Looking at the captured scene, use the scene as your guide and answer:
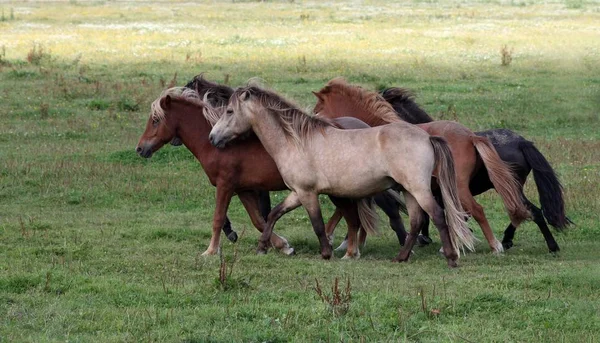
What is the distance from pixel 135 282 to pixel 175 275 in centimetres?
51

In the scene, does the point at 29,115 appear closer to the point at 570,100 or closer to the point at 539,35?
the point at 570,100

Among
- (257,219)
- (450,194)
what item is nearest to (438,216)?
(450,194)

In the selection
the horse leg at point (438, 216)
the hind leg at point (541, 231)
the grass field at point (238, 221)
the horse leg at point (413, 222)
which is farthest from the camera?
the hind leg at point (541, 231)

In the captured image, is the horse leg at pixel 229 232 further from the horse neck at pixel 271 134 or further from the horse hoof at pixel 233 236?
the horse neck at pixel 271 134

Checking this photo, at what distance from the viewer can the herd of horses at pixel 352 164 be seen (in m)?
9.23

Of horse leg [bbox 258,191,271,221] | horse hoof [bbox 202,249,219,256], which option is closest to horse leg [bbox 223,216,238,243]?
horse leg [bbox 258,191,271,221]

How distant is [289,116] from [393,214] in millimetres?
1791

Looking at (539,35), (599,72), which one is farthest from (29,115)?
(539,35)

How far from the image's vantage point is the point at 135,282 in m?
7.93

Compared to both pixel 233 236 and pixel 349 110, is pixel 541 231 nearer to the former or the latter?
pixel 349 110

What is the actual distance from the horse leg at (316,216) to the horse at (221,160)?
0.38 meters

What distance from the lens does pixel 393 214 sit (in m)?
10.6

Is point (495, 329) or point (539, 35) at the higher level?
point (495, 329)

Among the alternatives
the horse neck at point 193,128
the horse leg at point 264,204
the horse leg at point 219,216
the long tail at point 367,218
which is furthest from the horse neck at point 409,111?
→ the horse leg at point 219,216
